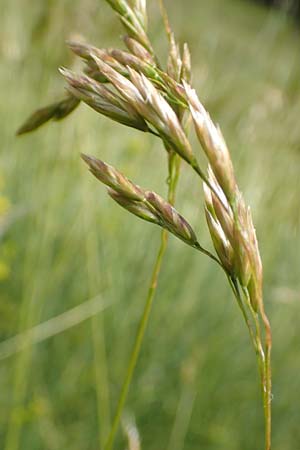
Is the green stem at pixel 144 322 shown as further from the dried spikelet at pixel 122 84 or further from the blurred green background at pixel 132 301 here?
the blurred green background at pixel 132 301

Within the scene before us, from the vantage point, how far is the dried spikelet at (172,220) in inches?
19.7

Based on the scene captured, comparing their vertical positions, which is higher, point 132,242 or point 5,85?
point 5,85

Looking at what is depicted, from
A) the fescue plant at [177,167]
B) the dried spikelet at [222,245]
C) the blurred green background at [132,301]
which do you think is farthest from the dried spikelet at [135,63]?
the blurred green background at [132,301]

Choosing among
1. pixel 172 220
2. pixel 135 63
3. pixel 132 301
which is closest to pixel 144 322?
pixel 172 220

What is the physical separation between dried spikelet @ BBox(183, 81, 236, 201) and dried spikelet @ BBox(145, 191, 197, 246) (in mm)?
36

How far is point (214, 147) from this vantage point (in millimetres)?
500

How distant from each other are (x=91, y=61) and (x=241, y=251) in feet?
0.72

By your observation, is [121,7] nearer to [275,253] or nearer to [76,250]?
[76,250]

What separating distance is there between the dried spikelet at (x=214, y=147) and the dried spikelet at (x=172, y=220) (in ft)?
0.12

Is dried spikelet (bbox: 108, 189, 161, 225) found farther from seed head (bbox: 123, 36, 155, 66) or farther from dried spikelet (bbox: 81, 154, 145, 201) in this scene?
seed head (bbox: 123, 36, 155, 66)

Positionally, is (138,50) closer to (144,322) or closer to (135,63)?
(135,63)

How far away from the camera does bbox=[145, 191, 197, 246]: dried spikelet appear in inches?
19.7

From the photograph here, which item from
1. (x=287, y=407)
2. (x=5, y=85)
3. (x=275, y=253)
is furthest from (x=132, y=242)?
(x=5, y=85)

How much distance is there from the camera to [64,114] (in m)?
0.62
